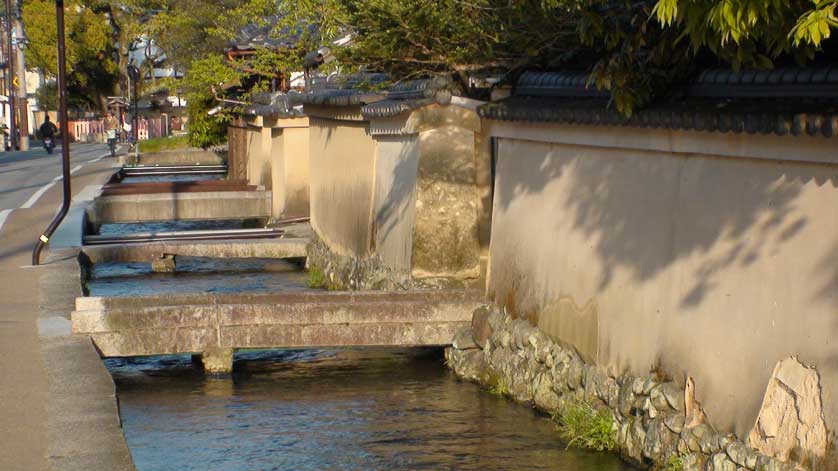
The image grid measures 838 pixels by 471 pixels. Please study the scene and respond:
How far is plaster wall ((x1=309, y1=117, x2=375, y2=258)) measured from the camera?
17.8m

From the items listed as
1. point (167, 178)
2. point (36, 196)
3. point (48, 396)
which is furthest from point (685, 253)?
point (167, 178)

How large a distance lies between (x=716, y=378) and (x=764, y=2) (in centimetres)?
345

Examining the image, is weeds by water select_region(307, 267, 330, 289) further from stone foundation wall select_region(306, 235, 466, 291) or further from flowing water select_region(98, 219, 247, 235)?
flowing water select_region(98, 219, 247, 235)

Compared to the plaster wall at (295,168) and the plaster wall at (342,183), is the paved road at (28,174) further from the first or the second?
the plaster wall at (342,183)

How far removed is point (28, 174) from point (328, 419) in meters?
28.8

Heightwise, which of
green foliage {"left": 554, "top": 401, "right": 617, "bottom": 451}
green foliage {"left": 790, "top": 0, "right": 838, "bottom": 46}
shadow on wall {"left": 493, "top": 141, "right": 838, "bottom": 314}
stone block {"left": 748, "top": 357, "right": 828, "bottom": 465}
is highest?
green foliage {"left": 790, "top": 0, "right": 838, "bottom": 46}

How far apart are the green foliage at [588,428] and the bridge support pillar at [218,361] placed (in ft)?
12.5

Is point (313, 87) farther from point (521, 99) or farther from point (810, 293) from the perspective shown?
point (810, 293)

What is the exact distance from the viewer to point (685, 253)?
8703 mm

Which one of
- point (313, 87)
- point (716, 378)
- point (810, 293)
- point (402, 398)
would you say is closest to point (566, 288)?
point (402, 398)

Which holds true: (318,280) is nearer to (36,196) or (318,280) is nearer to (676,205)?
(36,196)

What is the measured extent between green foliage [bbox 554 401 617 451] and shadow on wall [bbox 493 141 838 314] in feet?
3.31

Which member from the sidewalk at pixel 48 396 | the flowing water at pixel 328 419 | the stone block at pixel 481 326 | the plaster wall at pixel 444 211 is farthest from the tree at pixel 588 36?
the sidewalk at pixel 48 396

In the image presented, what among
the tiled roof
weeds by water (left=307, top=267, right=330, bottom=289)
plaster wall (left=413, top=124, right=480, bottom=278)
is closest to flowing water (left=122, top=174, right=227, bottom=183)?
weeds by water (left=307, top=267, right=330, bottom=289)
